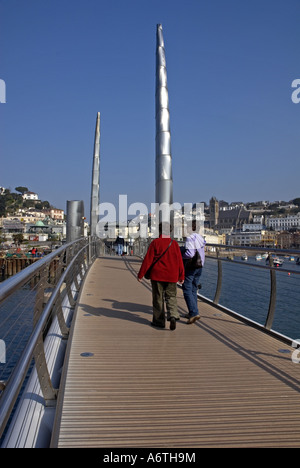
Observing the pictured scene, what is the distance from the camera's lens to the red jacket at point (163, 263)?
615 centimetres

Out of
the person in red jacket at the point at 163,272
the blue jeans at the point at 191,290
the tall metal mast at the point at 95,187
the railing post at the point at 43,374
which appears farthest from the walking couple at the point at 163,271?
the tall metal mast at the point at 95,187

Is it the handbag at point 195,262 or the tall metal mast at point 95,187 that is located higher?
the tall metal mast at point 95,187

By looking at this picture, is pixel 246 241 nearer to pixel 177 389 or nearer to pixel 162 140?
pixel 162 140

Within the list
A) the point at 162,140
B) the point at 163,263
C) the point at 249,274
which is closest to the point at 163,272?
the point at 163,263

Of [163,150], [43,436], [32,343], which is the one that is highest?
[163,150]

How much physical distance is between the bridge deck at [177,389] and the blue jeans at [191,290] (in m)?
0.33

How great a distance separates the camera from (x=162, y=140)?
51.7ft

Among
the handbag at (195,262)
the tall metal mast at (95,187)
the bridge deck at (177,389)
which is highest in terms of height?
the tall metal mast at (95,187)

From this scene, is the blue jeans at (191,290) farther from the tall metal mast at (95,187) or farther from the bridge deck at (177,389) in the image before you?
the tall metal mast at (95,187)

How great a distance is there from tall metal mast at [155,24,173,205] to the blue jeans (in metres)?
8.66

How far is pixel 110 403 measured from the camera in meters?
3.47
